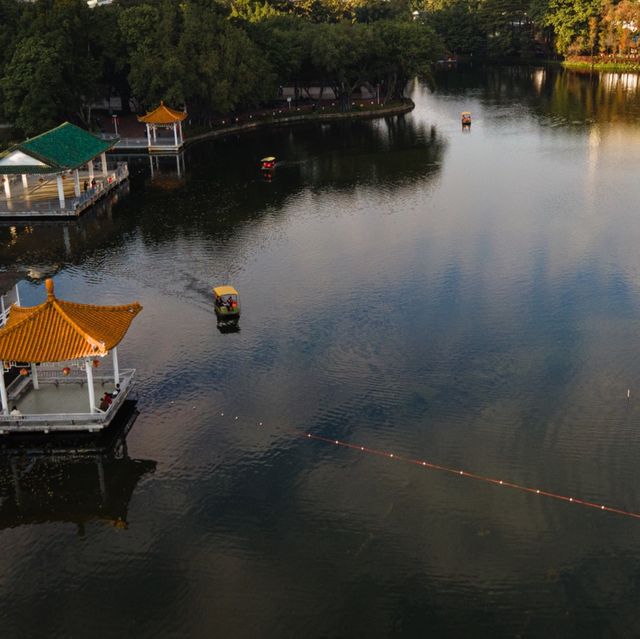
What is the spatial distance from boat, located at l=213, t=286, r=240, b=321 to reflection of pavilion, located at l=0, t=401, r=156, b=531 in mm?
13475

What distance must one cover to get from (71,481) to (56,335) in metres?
7.40

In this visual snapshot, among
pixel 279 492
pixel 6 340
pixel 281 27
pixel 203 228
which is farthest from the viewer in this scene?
pixel 281 27

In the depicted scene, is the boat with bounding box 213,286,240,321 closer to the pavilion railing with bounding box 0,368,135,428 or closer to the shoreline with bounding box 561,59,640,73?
the pavilion railing with bounding box 0,368,135,428

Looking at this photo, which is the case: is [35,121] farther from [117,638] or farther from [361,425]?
[117,638]

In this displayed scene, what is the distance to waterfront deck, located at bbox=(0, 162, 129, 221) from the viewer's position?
7706 centimetres

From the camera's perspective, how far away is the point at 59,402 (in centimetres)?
4297

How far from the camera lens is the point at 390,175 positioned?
92438mm

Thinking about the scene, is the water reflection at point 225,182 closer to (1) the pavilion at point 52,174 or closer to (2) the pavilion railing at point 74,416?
(1) the pavilion at point 52,174

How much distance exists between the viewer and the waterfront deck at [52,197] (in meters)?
77.1

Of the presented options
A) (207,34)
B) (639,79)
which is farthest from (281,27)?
(639,79)

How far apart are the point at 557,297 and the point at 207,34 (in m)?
72.3

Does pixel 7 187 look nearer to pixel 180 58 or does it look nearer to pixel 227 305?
pixel 227 305

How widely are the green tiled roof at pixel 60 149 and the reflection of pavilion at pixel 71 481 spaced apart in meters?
41.0

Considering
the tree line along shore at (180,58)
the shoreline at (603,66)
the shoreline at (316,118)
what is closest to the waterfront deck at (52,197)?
the tree line along shore at (180,58)
